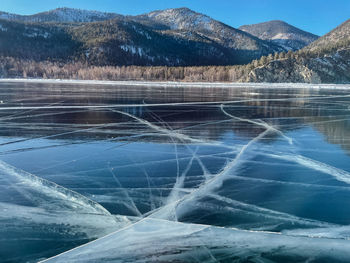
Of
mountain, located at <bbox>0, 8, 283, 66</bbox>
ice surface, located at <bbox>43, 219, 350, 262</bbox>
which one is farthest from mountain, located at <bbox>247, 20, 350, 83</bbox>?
mountain, located at <bbox>0, 8, 283, 66</bbox>

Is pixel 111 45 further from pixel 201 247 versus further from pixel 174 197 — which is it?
pixel 201 247

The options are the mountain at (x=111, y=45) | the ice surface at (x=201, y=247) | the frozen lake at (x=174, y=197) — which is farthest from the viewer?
the mountain at (x=111, y=45)

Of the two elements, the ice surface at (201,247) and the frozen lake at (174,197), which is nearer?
the ice surface at (201,247)

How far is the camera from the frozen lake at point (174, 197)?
3.15 metres

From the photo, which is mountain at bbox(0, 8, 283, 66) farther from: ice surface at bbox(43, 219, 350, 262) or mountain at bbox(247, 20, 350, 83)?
ice surface at bbox(43, 219, 350, 262)

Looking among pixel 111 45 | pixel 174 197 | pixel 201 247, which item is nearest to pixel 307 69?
pixel 174 197

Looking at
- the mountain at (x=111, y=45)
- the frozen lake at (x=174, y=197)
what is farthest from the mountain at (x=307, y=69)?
the mountain at (x=111, y=45)

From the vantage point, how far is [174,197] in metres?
4.30

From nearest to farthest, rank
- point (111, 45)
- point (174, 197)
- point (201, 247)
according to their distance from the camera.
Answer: point (201, 247)
point (174, 197)
point (111, 45)

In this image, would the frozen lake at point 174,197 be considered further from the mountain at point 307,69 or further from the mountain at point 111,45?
the mountain at point 111,45

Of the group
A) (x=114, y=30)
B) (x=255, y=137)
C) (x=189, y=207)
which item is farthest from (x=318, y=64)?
(x=114, y=30)

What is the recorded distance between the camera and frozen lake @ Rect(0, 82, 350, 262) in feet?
10.3

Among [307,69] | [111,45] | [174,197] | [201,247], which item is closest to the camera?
[201,247]

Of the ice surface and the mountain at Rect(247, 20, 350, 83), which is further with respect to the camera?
the mountain at Rect(247, 20, 350, 83)
